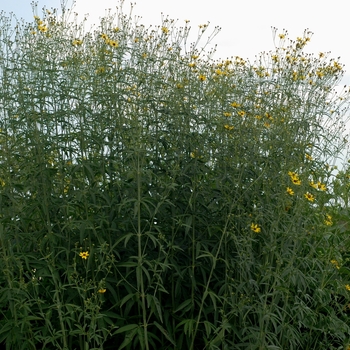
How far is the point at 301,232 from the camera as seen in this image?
427 centimetres

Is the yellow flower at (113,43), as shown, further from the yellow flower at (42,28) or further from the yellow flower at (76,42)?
the yellow flower at (42,28)

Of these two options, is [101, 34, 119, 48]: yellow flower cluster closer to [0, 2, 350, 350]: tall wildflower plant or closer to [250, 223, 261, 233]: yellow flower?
[0, 2, 350, 350]: tall wildflower plant

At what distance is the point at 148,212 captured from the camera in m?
4.36

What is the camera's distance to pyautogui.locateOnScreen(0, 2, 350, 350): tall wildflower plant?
13.4 ft

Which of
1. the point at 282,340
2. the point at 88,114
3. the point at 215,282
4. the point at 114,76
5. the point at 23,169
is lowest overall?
the point at 282,340

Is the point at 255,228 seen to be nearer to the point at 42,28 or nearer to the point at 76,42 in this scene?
the point at 76,42

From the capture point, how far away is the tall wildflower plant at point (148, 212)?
4.08 meters

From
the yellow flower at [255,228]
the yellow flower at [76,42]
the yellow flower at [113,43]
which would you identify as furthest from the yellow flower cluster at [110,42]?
the yellow flower at [255,228]

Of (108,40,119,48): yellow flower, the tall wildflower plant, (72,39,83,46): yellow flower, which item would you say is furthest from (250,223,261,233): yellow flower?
(72,39,83,46): yellow flower

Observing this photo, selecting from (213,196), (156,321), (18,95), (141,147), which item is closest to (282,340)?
(156,321)

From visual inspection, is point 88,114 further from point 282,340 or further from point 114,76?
point 282,340

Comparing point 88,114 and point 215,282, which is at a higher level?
point 88,114

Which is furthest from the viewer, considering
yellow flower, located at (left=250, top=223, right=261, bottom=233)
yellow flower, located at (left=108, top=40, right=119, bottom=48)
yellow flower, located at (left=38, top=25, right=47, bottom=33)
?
yellow flower, located at (left=38, top=25, right=47, bottom=33)

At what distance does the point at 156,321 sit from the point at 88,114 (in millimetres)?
1662
